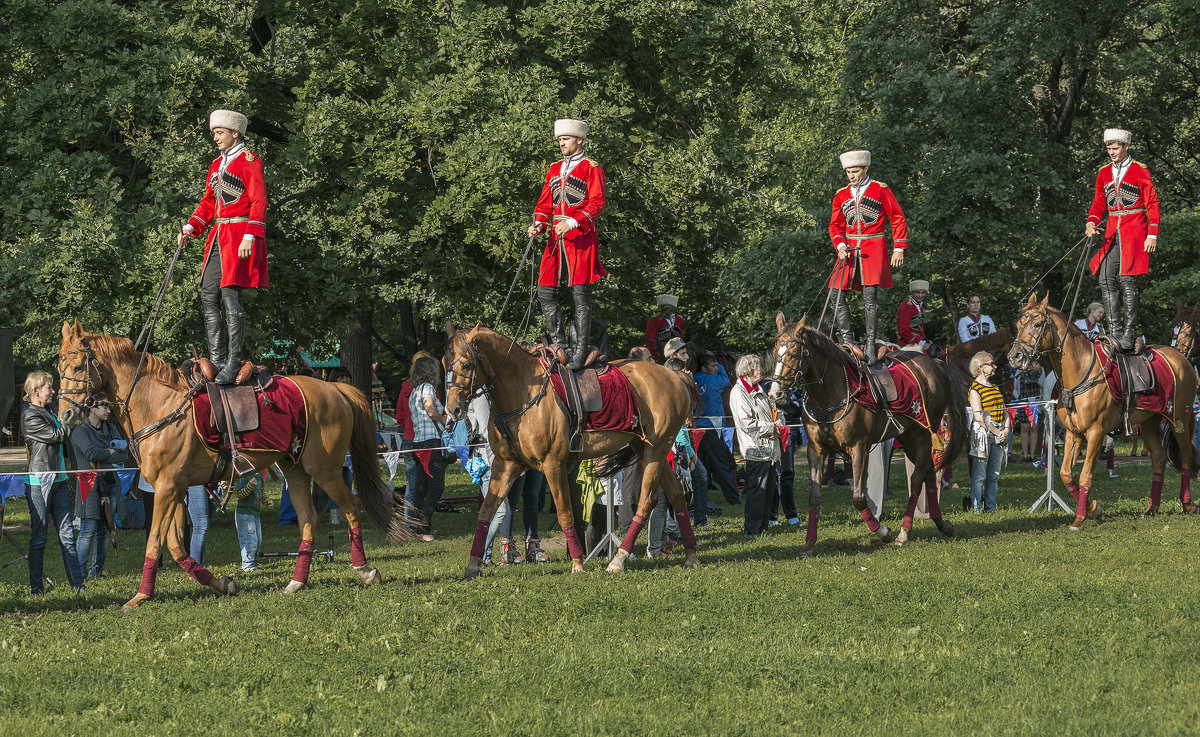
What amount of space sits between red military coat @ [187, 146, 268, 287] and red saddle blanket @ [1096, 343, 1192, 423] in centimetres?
937

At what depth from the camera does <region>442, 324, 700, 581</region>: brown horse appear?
35.4 feet

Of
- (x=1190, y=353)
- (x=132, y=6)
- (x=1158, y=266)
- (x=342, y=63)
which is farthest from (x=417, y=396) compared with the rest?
(x=1158, y=266)

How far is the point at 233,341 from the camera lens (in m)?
10.9

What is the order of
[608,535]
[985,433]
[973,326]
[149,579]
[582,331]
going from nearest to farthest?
[149,579]
[582,331]
[608,535]
[985,433]
[973,326]

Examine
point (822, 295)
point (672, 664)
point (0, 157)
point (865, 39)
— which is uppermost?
point (865, 39)

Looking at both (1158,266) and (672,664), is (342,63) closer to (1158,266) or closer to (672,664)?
(672,664)

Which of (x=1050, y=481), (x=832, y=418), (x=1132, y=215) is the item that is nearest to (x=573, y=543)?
(x=832, y=418)

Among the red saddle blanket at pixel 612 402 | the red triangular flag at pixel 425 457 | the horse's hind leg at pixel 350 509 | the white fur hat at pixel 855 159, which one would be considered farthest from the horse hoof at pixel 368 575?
the white fur hat at pixel 855 159

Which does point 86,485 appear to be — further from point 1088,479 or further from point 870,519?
point 1088,479

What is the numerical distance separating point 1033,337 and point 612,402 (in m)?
5.47

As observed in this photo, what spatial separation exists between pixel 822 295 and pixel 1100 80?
8.39 meters

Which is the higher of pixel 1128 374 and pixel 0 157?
pixel 0 157

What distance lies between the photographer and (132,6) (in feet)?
62.2

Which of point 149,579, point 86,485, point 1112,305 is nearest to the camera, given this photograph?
point 149,579
